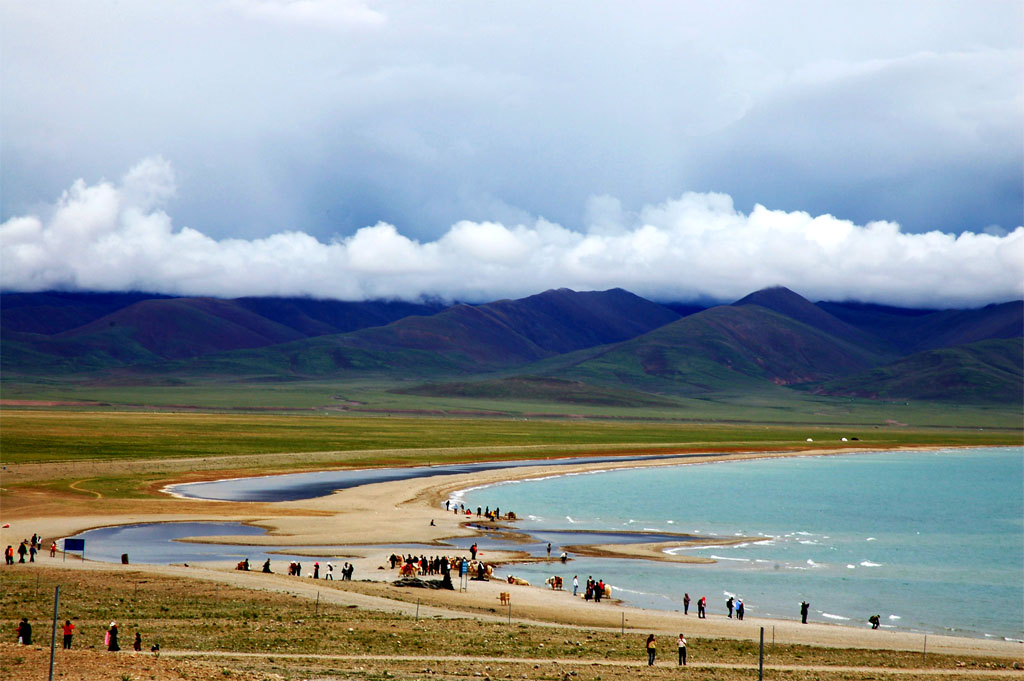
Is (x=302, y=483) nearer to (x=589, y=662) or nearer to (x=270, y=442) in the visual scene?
(x=270, y=442)

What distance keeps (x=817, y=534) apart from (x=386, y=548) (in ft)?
133

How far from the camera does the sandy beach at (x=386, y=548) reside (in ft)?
158

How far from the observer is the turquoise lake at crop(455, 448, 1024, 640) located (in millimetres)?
56750

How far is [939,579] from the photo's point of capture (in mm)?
65312

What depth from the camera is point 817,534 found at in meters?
86.3

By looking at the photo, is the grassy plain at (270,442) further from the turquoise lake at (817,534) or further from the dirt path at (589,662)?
the dirt path at (589,662)

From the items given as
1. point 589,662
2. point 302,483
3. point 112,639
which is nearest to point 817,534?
point 589,662

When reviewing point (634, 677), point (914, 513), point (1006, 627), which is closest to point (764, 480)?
point (914, 513)

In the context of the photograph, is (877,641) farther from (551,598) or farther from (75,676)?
(75,676)

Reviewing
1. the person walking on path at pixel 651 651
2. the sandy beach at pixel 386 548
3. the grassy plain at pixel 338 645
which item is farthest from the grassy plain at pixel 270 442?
the person walking on path at pixel 651 651

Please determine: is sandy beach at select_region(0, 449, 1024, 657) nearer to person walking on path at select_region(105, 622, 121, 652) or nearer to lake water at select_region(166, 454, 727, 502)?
lake water at select_region(166, 454, 727, 502)

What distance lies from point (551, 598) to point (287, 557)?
20249mm

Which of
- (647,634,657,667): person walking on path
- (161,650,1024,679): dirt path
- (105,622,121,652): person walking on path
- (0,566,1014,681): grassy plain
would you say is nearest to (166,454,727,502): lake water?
(0,566,1014,681): grassy plain

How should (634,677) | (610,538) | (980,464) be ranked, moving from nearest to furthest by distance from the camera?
(634,677), (610,538), (980,464)
